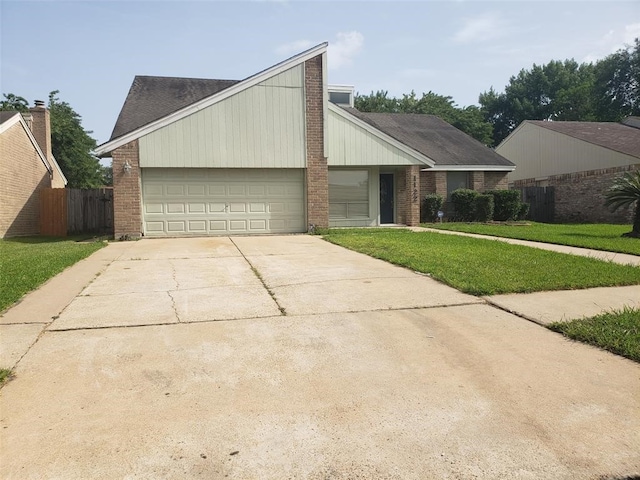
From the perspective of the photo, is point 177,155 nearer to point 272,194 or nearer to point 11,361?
point 272,194

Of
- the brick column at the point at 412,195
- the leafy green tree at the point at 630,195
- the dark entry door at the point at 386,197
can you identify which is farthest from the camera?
the dark entry door at the point at 386,197

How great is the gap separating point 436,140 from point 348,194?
7.92 m

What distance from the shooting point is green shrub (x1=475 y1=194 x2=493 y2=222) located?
18156 mm

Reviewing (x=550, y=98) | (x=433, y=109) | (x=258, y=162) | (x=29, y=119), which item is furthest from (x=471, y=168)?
(x=550, y=98)

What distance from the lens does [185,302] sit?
5.20 metres

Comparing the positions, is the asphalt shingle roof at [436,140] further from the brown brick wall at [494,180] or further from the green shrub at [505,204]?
the green shrub at [505,204]

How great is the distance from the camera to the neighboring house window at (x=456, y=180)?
792 inches

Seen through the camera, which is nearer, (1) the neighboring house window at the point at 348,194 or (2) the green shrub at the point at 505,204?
(1) the neighboring house window at the point at 348,194

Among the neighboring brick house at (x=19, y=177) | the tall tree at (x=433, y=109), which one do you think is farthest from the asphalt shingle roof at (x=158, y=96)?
the tall tree at (x=433, y=109)

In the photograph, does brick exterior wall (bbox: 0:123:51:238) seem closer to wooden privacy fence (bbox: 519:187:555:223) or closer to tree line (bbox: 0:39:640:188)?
tree line (bbox: 0:39:640:188)

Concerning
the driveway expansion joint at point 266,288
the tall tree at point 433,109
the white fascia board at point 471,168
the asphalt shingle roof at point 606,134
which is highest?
the tall tree at point 433,109

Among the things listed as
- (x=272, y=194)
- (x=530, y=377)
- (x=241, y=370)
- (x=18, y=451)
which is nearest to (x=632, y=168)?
(x=272, y=194)

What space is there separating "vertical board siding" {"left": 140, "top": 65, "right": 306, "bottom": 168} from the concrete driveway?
29.5ft

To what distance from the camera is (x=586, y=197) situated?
67.8ft
